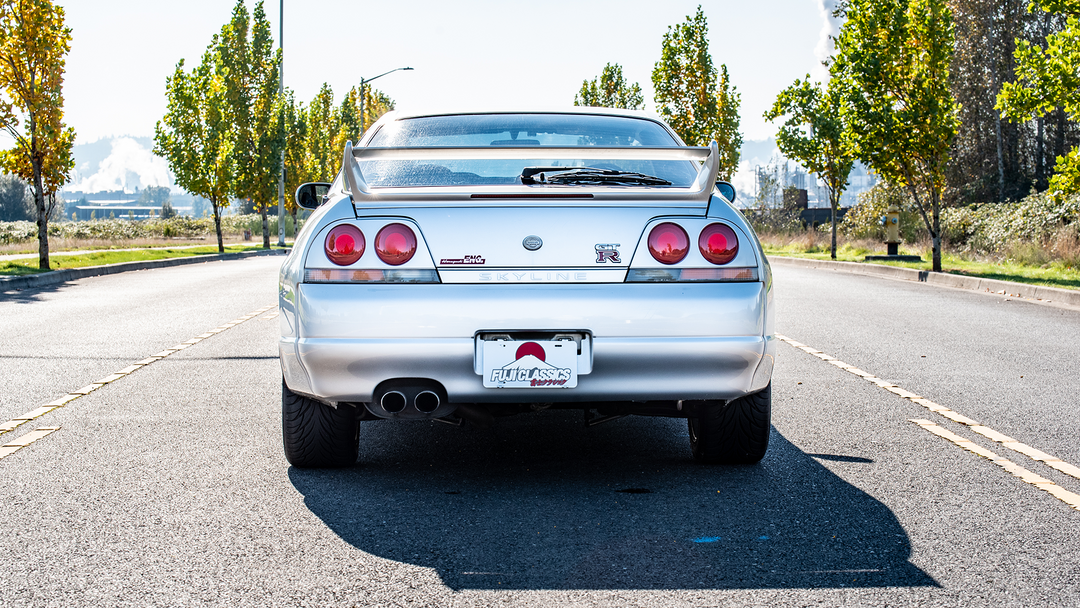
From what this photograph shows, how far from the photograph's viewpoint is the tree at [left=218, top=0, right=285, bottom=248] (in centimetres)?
3909

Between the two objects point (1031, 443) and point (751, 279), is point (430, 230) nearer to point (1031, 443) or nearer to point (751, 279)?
point (751, 279)

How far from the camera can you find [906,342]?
9.00 meters

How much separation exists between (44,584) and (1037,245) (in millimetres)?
22069

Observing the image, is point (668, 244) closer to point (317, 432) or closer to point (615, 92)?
point (317, 432)

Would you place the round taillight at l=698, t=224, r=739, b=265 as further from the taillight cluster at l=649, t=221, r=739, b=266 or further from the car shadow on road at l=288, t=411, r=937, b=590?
the car shadow on road at l=288, t=411, r=937, b=590

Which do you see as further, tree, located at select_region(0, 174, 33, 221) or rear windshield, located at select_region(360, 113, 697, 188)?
tree, located at select_region(0, 174, 33, 221)

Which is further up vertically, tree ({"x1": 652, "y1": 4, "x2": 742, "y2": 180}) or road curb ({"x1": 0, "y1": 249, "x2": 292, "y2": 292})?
tree ({"x1": 652, "y1": 4, "x2": 742, "y2": 180})

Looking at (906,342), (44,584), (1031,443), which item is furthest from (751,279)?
(906,342)

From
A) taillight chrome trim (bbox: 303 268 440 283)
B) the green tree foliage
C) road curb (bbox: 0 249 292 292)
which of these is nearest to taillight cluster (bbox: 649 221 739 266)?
taillight chrome trim (bbox: 303 268 440 283)

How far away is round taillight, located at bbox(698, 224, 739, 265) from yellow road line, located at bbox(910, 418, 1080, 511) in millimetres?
1583

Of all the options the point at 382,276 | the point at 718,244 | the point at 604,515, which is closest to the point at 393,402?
the point at 382,276

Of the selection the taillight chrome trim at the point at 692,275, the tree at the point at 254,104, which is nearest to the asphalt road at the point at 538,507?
the taillight chrome trim at the point at 692,275

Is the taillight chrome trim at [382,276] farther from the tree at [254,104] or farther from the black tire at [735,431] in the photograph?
the tree at [254,104]

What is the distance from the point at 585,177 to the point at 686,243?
539 millimetres
